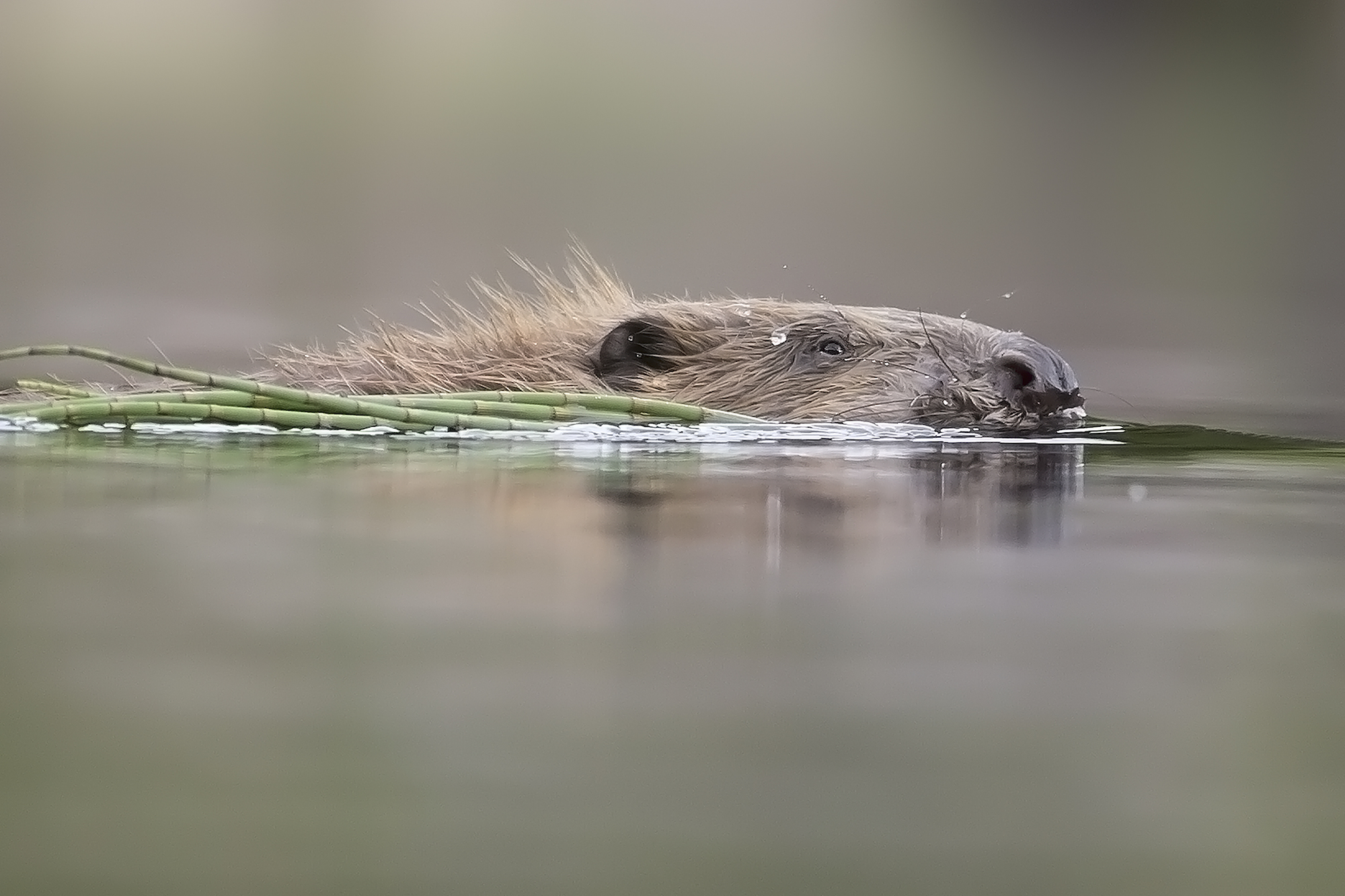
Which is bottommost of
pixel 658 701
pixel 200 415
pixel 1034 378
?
pixel 658 701

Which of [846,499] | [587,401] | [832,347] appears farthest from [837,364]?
[846,499]

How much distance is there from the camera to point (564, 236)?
425 cm

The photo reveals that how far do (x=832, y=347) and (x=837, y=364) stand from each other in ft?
0.20

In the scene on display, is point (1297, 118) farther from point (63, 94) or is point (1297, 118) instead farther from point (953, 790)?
point (953, 790)

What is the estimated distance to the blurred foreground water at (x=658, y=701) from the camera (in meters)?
0.55

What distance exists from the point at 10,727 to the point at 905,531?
0.91m

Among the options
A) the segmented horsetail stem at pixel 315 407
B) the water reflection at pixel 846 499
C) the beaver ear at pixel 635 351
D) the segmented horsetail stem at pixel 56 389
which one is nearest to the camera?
the water reflection at pixel 846 499

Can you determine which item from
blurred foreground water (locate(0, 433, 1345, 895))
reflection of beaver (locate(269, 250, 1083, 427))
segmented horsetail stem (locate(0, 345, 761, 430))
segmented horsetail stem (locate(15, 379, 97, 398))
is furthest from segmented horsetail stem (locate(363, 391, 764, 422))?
blurred foreground water (locate(0, 433, 1345, 895))

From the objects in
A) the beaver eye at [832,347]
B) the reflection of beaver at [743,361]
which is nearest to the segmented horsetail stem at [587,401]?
the reflection of beaver at [743,361]

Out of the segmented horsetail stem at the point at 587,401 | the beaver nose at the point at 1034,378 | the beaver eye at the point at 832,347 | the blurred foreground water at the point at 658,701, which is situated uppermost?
the beaver eye at the point at 832,347

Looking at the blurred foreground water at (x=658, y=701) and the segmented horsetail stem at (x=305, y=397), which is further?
the segmented horsetail stem at (x=305, y=397)

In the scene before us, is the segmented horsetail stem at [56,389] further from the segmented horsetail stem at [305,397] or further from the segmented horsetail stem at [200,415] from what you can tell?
the segmented horsetail stem at [305,397]

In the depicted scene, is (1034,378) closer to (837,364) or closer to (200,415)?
(837,364)

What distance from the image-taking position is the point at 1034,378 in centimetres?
267
